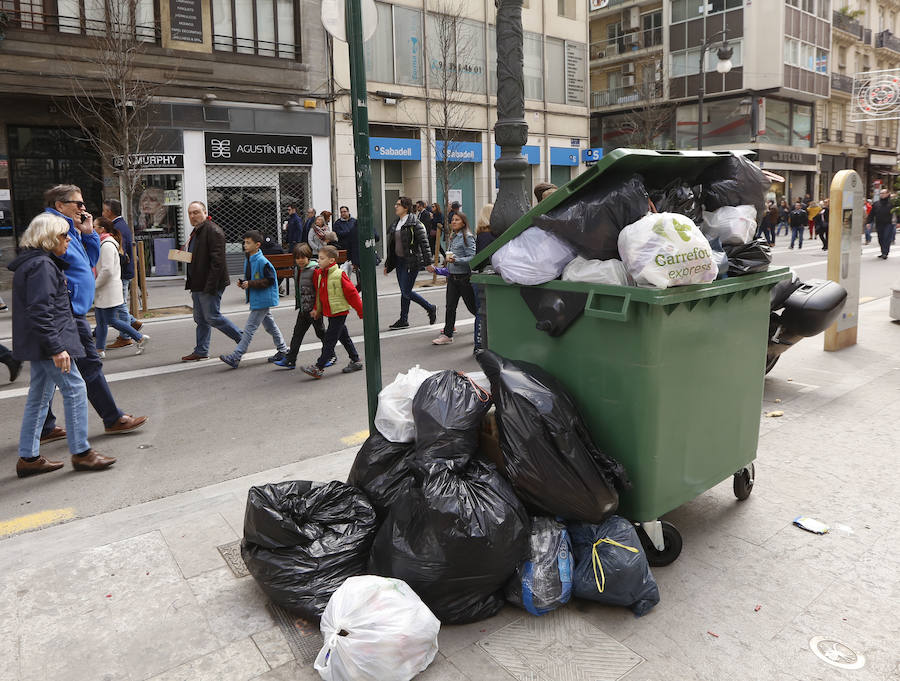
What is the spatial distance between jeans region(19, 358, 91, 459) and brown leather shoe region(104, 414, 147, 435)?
0.88m

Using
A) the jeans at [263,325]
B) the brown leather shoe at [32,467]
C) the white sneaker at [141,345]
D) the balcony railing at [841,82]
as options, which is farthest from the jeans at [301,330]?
the balcony railing at [841,82]

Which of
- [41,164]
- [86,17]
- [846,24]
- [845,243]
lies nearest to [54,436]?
[845,243]

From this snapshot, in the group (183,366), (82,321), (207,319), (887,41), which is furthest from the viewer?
(887,41)

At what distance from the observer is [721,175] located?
377 centimetres

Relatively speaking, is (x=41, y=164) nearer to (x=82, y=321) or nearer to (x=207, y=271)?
(x=207, y=271)

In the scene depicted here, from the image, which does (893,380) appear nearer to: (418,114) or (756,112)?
(418,114)

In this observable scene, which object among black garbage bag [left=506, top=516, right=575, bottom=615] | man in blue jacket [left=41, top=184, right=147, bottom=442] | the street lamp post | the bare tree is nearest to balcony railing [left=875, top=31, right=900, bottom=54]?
the bare tree

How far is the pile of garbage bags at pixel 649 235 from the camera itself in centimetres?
309

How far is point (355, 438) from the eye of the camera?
557 centimetres

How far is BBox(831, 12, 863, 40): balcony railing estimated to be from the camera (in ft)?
140

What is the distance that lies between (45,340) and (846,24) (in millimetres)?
50546

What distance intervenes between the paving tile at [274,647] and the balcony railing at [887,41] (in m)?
55.7

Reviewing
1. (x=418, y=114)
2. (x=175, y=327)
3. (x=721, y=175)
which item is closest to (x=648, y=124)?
(x=418, y=114)

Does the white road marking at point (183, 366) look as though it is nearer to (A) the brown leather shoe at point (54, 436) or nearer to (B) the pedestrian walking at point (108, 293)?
(B) the pedestrian walking at point (108, 293)
